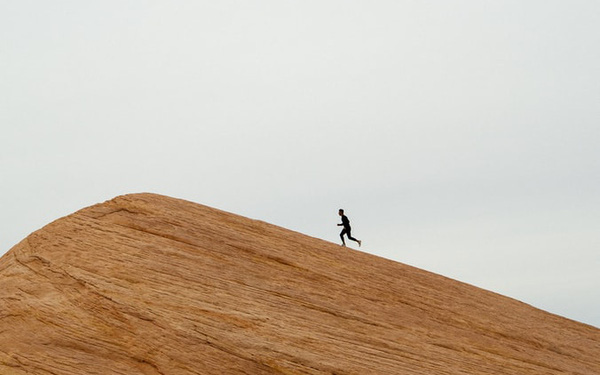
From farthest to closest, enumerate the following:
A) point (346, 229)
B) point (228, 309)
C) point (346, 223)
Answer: point (346, 223), point (346, 229), point (228, 309)

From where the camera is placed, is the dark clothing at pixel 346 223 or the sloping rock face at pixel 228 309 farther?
the dark clothing at pixel 346 223

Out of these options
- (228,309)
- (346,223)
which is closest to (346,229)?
(346,223)

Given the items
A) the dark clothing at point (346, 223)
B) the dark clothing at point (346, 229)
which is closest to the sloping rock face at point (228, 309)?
the dark clothing at point (346, 229)

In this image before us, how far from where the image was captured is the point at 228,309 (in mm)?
18703

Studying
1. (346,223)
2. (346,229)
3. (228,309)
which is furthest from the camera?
(346,223)

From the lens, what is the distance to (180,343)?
1714 centimetres

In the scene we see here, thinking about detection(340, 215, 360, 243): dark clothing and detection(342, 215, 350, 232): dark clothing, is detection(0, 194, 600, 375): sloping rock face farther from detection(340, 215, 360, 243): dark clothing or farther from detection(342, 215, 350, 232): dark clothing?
detection(342, 215, 350, 232): dark clothing

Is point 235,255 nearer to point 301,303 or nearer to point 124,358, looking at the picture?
point 301,303

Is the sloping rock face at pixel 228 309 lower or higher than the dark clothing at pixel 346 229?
lower

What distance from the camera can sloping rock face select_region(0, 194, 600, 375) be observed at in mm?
17156

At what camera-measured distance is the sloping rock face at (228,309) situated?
56.3 feet

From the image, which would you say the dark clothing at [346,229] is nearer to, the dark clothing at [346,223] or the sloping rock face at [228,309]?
the dark clothing at [346,223]

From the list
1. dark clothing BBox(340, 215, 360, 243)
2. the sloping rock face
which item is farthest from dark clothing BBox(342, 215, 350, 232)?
the sloping rock face

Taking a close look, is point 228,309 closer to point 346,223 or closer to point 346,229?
point 346,229
